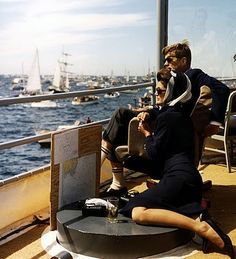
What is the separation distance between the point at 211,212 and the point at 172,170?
76 centimetres

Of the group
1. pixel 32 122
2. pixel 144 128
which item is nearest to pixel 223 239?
pixel 144 128

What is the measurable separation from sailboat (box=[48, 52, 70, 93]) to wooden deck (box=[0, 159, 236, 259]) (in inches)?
1980

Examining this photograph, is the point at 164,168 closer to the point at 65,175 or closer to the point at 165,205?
the point at 165,205

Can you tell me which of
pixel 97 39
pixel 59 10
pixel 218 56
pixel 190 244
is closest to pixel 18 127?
pixel 97 39

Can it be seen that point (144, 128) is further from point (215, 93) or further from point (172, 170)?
point (215, 93)

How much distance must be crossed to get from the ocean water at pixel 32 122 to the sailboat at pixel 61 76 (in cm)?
305

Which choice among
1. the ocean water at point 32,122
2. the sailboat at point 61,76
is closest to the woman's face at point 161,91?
the ocean water at point 32,122

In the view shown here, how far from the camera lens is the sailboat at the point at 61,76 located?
5607 centimetres

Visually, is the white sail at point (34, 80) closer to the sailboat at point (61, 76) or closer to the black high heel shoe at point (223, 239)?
the sailboat at point (61, 76)

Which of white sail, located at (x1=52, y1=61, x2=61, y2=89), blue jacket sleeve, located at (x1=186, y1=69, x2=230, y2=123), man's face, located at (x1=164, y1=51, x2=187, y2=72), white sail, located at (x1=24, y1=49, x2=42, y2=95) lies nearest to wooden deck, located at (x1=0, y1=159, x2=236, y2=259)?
blue jacket sleeve, located at (x1=186, y1=69, x2=230, y2=123)

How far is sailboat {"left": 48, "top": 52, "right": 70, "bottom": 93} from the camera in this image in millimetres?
56069

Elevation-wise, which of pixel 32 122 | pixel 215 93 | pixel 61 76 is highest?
pixel 215 93

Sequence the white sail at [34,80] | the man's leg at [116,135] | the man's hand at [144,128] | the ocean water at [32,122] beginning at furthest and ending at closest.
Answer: the white sail at [34,80], the ocean water at [32,122], the man's leg at [116,135], the man's hand at [144,128]

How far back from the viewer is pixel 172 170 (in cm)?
321
